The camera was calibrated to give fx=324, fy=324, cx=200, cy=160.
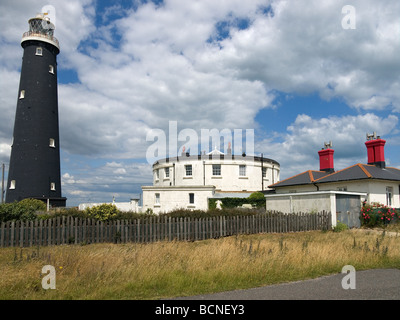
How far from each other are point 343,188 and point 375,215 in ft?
16.6

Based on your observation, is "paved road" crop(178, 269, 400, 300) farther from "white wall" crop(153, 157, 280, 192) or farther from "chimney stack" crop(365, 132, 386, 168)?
"white wall" crop(153, 157, 280, 192)

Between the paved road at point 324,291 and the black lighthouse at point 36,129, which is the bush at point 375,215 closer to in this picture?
the paved road at point 324,291

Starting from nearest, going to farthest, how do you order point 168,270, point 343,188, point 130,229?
point 168,270 < point 130,229 < point 343,188

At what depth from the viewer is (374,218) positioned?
20.6m

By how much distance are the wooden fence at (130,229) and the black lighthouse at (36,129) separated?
19.2 metres

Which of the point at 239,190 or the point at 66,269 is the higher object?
the point at 239,190

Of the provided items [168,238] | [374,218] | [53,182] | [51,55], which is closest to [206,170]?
[53,182]

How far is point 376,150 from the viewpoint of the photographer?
1067 inches

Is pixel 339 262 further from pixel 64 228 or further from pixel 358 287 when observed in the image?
pixel 64 228

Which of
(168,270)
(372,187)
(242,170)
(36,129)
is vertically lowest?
(168,270)

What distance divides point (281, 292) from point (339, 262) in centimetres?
343

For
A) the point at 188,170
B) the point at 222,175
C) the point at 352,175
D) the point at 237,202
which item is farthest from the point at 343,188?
the point at 188,170

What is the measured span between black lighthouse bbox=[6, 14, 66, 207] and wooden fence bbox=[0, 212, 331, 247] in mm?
19219

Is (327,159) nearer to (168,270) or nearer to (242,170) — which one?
(242,170)
